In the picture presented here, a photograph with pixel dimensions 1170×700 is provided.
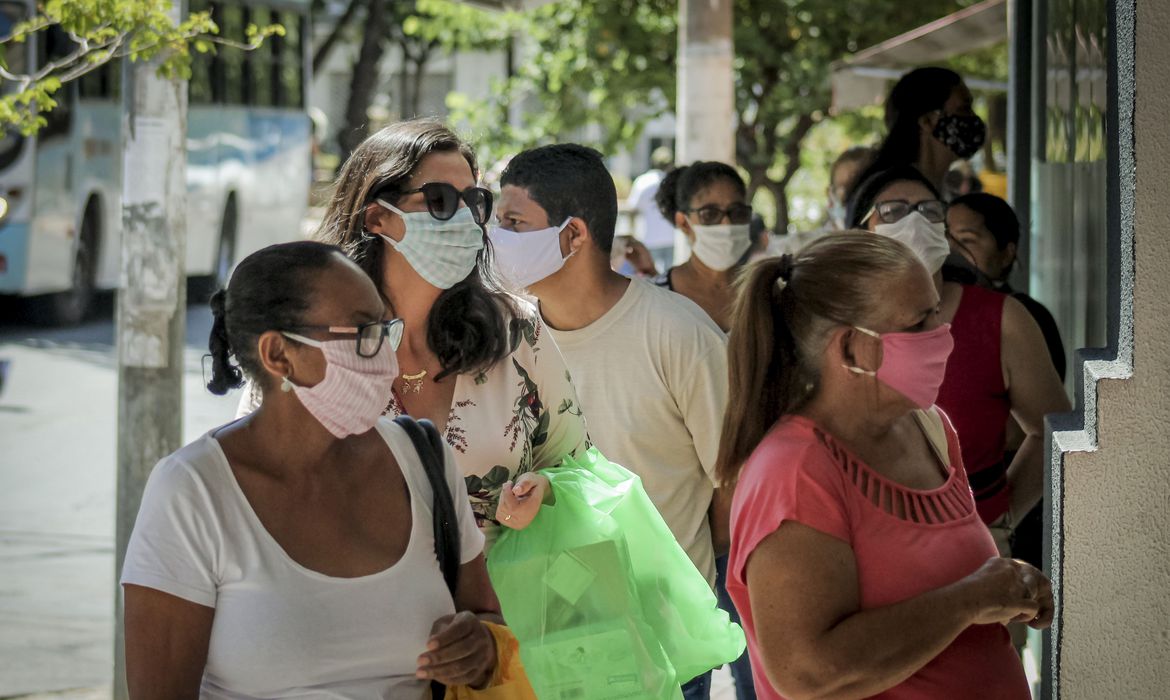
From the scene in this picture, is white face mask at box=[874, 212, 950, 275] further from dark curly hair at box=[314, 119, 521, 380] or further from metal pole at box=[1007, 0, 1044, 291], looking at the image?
metal pole at box=[1007, 0, 1044, 291]

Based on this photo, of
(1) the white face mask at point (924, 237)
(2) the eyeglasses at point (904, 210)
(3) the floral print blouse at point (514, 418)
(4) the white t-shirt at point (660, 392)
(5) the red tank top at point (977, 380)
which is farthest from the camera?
→ (2) the eyeglasses at point (904, 210)

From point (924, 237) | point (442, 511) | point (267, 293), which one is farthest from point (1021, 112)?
point (267, 293)

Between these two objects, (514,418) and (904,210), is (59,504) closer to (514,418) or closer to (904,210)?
(904,210)

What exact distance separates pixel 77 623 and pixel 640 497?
469 cm

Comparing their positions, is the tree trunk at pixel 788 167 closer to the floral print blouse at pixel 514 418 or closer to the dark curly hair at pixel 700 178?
the dark curly hair at pixel 700 178

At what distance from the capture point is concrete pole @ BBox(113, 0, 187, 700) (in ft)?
19.2

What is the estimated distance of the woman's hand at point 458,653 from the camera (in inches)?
110

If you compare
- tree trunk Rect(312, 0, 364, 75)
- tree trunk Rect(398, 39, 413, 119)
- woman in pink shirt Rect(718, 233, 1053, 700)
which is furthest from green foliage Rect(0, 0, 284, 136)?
tree trunk Rect(398, 39, 413, 119)

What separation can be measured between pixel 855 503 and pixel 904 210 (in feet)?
7.69

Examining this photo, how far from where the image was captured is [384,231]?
3.76 metres

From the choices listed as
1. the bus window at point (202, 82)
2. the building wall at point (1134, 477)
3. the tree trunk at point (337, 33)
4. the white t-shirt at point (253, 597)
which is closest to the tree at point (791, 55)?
the bus window at point (202, 82)

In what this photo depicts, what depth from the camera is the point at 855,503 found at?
2916mm

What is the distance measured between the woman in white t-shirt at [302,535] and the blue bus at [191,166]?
11624 mm

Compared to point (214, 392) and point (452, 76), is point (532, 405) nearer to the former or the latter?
point (214, 392)
